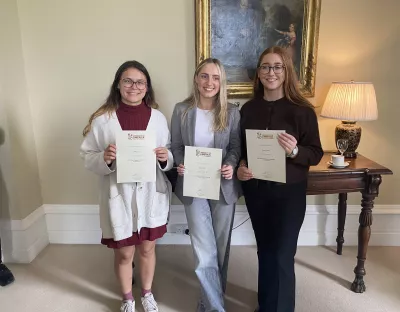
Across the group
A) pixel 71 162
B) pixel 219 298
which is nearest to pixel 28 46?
pixel 71 162

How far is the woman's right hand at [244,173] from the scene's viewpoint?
5.25 ft

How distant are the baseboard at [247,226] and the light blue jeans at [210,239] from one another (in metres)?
0.86

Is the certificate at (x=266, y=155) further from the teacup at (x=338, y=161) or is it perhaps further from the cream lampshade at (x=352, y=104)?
the cream lampshade at (x=352, y=104)

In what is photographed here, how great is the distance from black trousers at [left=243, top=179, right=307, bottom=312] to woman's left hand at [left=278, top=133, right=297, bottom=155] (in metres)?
0.20

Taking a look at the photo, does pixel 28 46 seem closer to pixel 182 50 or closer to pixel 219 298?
pixel 182 50

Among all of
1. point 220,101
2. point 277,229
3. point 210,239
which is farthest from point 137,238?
point 220,101

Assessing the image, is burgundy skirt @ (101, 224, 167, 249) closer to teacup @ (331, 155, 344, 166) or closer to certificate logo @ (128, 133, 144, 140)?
certificate logo @ (128, 133, 144, 140)

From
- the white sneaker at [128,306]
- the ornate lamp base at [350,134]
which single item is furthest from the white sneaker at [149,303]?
the ornate lamp base at [350,134]

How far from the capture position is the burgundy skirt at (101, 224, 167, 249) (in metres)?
1.69

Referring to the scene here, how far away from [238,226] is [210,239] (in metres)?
0.92

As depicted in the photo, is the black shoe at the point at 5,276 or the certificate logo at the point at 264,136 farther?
the black shoe at the point at 5,276

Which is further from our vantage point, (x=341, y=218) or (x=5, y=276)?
(x=341, y=218)

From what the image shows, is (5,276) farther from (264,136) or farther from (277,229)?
(264,136)

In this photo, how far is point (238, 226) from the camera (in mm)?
2604
